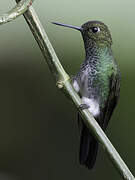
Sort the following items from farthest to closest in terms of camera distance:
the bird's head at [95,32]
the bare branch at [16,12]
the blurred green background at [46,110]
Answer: the blurred green background at [46,110] → the bird's head at [95,32] → the bare branch at [16,12]

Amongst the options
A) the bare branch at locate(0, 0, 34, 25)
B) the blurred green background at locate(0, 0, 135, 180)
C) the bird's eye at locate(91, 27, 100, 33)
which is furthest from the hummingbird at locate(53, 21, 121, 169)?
the bare branch at locate(0, 0, 34, 25)

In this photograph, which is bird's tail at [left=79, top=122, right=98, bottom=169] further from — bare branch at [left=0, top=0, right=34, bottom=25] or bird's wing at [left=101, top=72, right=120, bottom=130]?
bare branch at [left=0, top=0, right=34, bottom=25]

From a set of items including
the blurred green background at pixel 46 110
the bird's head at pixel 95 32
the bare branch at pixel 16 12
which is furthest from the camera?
the blurred green background at pixel 46 110

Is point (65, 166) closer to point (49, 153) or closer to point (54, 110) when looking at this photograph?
point (49, 153)

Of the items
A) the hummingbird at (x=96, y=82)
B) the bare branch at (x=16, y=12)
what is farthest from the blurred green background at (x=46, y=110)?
the bare branch at (x=16, y=12)

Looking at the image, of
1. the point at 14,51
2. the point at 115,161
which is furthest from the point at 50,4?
the point at 115,161

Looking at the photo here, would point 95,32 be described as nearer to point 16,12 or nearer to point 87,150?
point 87,150

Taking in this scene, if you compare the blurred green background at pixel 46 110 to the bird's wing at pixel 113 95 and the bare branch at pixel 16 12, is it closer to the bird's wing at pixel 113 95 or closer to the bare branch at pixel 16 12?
the bird's wing at pixel 113 95
